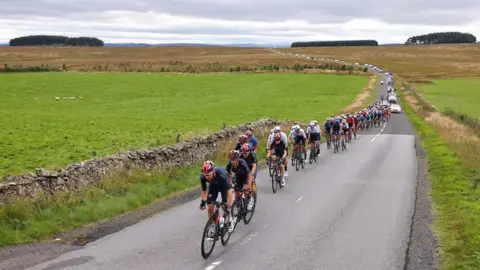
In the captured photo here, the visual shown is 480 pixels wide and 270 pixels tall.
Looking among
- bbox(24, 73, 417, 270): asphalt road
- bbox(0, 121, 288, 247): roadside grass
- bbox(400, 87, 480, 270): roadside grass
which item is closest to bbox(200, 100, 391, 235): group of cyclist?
bbox(24, 73, 417, 270): asphalt road

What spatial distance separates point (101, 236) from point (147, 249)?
64.9 inches

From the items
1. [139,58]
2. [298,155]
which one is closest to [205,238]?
[298,155]

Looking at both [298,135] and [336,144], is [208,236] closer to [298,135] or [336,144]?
[298,135]

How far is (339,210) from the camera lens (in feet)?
54.5

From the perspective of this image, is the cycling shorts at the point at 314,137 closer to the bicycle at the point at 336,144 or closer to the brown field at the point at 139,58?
the bicycle at the point at 336,144

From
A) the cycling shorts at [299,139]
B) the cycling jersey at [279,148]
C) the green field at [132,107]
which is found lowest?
the green field at [132,107]

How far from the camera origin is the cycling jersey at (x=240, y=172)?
13.4m

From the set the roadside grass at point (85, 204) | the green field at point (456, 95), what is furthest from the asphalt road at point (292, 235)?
the green field at point (456, 95)

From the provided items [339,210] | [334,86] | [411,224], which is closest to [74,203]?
[339,210]

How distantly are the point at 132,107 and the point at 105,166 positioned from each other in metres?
40.8

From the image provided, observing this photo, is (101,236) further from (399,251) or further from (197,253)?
(399,251)

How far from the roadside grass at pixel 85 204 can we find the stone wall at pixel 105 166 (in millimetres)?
253

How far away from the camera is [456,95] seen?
88312 millimetres

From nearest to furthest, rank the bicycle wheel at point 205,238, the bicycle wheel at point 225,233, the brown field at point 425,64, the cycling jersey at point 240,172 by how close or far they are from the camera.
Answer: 1. the bicycle wheel at point 205,238
2. the bicycle wheel at point 225,233
3. the cycling jersey at point 240,172
4. the brown field at point 425,64
